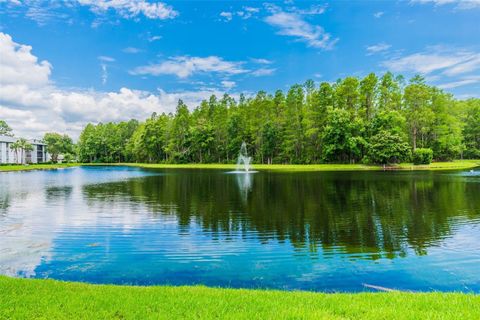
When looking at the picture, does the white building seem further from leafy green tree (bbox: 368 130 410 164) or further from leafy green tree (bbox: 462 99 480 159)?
leafy green tree (bbox: 462 99 480 159)

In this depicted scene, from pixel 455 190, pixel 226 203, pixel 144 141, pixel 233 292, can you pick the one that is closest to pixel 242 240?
pixel 233 292

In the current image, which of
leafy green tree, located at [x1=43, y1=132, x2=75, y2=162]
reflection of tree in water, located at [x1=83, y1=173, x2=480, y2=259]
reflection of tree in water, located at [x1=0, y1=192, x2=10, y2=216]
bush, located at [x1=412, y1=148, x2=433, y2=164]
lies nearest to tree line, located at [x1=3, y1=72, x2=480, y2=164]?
bush, located at [x1=412, y1=148, x2=433, y2=164]

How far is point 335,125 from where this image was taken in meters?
65.6

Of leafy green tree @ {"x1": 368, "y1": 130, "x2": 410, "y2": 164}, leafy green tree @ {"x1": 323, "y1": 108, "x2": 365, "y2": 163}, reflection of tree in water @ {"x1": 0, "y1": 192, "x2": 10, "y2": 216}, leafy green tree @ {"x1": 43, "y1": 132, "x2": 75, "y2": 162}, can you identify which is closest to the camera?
reflection of tree in water @ {"x1": 0, "y1": 192, "x2": 10, "y2": 216}

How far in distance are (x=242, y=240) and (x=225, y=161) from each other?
261 ft

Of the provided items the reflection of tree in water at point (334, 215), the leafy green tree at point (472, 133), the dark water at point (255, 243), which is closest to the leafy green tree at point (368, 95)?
the leafy green tree at point (472, 133)

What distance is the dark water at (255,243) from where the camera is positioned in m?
8.30

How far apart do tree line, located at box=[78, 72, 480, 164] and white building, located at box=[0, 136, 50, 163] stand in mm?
53529

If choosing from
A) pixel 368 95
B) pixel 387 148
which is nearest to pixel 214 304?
pixel 387 148

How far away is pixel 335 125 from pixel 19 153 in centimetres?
11075

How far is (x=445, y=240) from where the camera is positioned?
1146cm

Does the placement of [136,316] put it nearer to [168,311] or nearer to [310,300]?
[168,311]

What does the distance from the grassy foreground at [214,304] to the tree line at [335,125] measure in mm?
58779

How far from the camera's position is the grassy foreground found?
4.86m
